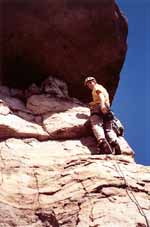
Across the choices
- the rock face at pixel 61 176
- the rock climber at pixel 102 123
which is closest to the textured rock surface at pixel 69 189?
the rock face at pixel 61 176

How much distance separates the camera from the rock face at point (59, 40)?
14.9m

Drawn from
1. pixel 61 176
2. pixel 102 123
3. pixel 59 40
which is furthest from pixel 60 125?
pixel 59 40

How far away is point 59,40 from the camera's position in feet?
50.5

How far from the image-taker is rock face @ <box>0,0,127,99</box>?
14945 mm

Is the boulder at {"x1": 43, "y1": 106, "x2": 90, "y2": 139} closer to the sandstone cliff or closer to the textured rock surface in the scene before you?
the sandstone cliff

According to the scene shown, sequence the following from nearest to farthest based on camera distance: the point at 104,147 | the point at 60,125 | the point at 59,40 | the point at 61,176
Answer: the point at 61,176 < the point at 104,147 < the point at 60,125 < the point at 59,40

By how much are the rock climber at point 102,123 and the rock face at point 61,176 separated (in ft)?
1.18

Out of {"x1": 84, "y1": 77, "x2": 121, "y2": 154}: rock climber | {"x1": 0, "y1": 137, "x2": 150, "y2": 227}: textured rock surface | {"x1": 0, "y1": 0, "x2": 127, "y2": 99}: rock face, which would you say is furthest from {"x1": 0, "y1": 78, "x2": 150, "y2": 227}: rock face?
{"x1": 0, "y1": 0, "x2": 127, "y2": 99}: rock face

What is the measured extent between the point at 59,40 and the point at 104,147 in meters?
4.72

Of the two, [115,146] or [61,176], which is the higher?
[115,146]

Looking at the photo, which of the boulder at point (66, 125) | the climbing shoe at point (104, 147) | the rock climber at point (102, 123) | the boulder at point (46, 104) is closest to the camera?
the climbing shoe at point (104, 147)

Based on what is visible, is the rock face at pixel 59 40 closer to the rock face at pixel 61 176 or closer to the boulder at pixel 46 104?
the boulder at pixel 46 104

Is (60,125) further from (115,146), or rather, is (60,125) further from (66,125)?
(115,146)

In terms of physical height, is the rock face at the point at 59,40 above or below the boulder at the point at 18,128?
above
